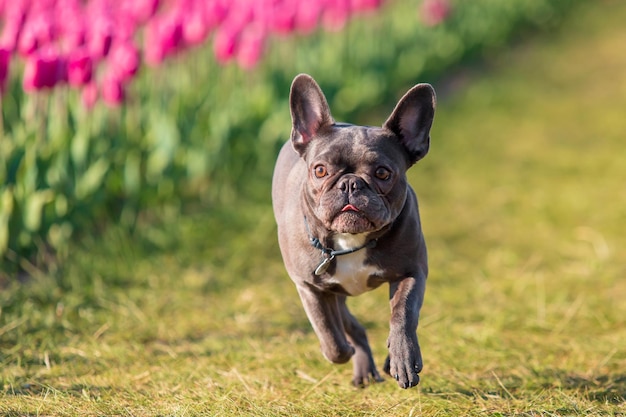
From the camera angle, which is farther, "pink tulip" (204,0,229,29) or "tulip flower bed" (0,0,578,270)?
"pink tulip" (204,0,229,29)

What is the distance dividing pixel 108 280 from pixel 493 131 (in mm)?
5241

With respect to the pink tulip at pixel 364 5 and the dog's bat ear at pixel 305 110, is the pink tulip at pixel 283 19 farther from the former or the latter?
the dog's bat ear at pixel 305 110

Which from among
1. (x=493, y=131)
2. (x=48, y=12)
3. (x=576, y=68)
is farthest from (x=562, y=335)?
(x=576, y=68)

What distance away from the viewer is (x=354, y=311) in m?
5.62

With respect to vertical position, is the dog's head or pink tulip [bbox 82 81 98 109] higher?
the dog's head

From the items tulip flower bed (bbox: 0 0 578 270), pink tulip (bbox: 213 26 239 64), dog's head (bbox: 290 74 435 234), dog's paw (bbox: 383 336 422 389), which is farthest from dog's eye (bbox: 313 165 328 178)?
pink tulip (bbox: 213 26 239 64)

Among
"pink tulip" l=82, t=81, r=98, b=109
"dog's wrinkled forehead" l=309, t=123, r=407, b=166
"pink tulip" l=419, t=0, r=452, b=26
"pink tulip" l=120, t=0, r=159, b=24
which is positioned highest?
"dog's wrinkled forehead" l=309, t=123, r=407, b=166

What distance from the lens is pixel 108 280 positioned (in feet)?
19.3

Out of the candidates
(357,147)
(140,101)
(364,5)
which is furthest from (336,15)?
(357,147)

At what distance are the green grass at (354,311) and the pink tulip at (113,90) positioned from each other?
85 centimetres

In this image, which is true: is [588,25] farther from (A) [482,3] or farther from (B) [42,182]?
(B) [42,182]

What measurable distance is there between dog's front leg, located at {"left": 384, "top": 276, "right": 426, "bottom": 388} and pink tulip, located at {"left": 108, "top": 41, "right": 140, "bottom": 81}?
2.87m

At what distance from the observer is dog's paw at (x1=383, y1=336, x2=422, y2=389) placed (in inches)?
139

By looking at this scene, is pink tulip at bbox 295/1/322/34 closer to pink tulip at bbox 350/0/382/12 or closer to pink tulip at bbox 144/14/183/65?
pink tulip at bbox 350/0/382/12
